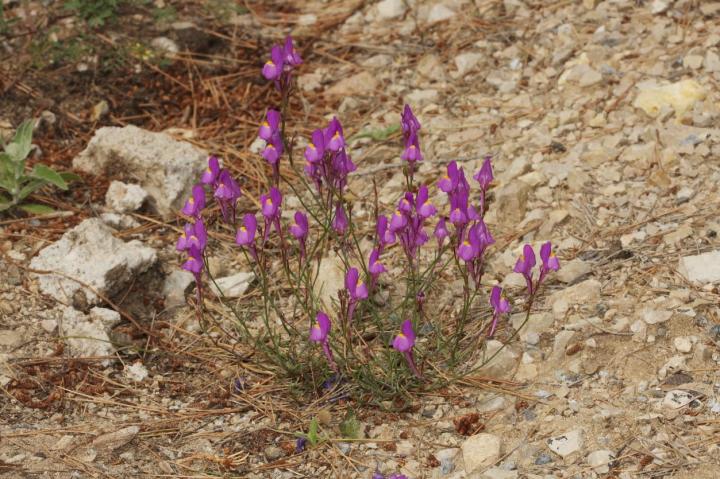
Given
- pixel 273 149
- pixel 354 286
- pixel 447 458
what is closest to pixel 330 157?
pixel 273 149

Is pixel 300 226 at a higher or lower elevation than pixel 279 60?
Answer: lower

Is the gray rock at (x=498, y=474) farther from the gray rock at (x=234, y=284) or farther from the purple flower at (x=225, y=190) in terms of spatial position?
the gray rock at (x=234, y=284)

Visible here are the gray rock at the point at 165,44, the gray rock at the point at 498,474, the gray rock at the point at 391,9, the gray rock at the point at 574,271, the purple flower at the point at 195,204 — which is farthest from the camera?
the gray rock at the point at 391,9

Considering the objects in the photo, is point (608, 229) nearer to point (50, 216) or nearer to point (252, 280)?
point (252, 280)

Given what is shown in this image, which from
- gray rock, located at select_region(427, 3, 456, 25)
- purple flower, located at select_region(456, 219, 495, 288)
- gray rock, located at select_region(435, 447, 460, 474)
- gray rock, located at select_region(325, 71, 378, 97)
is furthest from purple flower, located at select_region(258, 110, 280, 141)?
gray rock, located at select_region(427, 3, 456, 25)

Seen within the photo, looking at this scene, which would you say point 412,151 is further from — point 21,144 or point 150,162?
point 21,144

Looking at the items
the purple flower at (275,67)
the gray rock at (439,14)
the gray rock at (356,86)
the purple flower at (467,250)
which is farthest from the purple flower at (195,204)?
the gray rock at (439,14)
